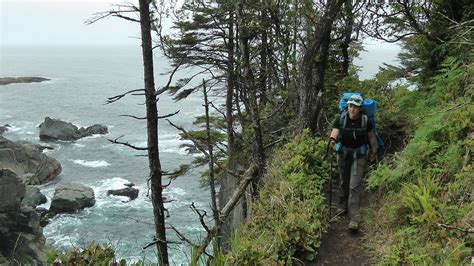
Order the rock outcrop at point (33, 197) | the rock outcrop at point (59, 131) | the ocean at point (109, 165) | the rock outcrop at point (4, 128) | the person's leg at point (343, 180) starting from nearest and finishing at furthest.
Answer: the person's leg at point (343, 180) → the ocean at point (109, 165) → the rock outcrop at point (33, 197) → the rock outcrop at point (59, 131) → the rock outcrop at point (4, 128)

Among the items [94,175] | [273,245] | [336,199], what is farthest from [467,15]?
[94,175]

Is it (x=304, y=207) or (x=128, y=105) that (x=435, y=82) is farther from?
(x=128, y=105)

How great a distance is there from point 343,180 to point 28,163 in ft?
113

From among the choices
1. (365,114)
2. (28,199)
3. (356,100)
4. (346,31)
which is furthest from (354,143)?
(28,199)

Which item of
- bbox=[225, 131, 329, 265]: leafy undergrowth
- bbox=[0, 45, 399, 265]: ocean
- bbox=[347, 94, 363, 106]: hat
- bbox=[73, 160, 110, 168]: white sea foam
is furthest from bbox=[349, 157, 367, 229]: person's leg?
bbox=[73, 160, 110, 168]: white sea foam

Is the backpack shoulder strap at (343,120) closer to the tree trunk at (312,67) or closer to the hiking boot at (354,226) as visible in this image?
the hiking boot at (354,226)

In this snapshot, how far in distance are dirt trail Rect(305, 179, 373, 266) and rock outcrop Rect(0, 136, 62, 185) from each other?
31.7m

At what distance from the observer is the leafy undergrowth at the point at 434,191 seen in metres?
4.25

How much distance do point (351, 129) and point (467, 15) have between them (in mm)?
3485

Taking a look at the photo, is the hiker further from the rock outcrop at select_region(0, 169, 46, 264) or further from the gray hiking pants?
the rock outcrop at select_region(0, 169, 46, 264)

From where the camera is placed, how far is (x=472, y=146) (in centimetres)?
511

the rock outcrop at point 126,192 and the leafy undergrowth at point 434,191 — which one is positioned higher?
the leafy undergrowth at point 434,191

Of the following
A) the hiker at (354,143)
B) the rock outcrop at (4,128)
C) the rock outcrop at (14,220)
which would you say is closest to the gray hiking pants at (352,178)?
the hiker at (354,143)

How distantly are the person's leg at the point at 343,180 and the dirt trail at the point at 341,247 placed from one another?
9.6 inches
